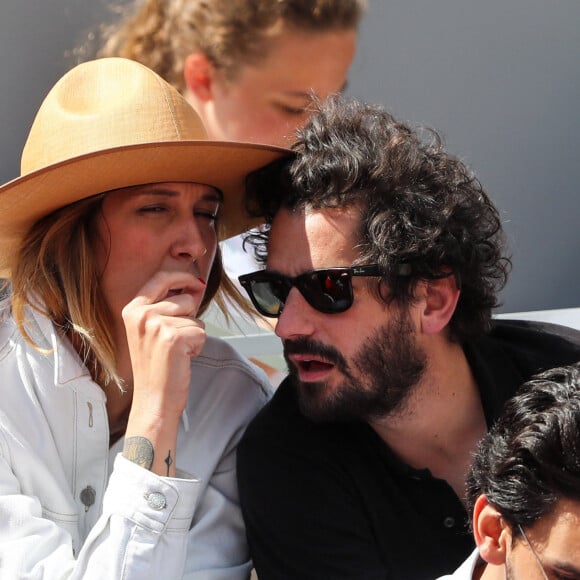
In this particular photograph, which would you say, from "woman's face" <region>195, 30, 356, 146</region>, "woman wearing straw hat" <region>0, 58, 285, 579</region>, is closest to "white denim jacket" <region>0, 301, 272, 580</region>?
"woman wearing straw hat" <region>0, 58, 285, 579</region>

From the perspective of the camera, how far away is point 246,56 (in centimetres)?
343

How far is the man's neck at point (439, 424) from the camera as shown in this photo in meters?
2.49

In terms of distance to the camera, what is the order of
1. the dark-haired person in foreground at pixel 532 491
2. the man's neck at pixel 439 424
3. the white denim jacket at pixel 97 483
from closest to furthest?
the dark-haired person in foreground at pixel 532 491 < the white denim jacket at pixel 97 483 < the man's neck at pixel 439 424

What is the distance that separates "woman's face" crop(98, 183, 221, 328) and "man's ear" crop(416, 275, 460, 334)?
53 cm

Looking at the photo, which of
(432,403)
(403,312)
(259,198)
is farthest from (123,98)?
(432,403)

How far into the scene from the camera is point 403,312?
2451 mm

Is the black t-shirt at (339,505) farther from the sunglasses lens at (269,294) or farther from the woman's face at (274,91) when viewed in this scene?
the woman's face at (274,91)

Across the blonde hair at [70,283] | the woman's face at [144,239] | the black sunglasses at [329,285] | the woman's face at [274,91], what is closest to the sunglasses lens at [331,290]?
the black sunglasses at [329,285]

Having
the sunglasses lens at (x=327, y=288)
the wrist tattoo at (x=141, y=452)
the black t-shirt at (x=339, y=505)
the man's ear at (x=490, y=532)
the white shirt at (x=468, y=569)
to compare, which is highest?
the sunglasses lens at (x=327, y=288)

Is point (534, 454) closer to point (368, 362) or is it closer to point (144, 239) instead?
point (368, 362)

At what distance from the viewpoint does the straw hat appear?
2.27 m

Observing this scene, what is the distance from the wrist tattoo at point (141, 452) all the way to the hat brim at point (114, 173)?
56 cm

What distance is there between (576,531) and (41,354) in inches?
47.5

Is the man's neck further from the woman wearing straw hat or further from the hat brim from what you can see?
the hat brim
